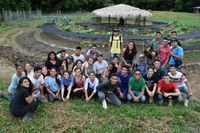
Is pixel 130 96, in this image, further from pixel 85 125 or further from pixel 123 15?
pixel 123 15

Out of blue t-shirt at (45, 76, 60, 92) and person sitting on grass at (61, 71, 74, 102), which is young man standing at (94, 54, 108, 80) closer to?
person sitting on grass at (61, 71, 74, 102)

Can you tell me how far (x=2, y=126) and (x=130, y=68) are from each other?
3.74 meters

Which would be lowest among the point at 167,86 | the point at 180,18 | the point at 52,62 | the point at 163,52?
the point at 167,86

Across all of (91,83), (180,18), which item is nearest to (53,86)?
(91,83)

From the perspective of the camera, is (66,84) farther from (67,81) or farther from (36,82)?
(36,82)

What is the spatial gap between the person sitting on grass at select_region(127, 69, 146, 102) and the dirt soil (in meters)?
1.88

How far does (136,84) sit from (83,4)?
3250cm

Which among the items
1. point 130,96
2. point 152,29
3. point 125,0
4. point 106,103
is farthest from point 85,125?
point 125,0

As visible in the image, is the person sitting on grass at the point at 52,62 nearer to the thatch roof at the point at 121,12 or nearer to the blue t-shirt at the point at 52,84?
the blue t-shirt at the point at 52,84

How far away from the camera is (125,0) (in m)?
→ 40.9

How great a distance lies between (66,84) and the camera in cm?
609

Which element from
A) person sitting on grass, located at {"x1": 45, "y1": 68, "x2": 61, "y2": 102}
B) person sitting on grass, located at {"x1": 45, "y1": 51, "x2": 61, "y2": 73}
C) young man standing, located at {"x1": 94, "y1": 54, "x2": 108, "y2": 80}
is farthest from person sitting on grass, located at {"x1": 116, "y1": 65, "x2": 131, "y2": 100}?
person sitting on grass, located at {"x1": 45, "y1": 51, "x2": 61, "y2": 73}

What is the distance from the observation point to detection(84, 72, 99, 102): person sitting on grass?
5959mm

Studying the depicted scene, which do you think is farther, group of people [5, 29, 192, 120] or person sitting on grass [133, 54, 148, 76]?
person sitting on grass [133, 54, 148, 76]
